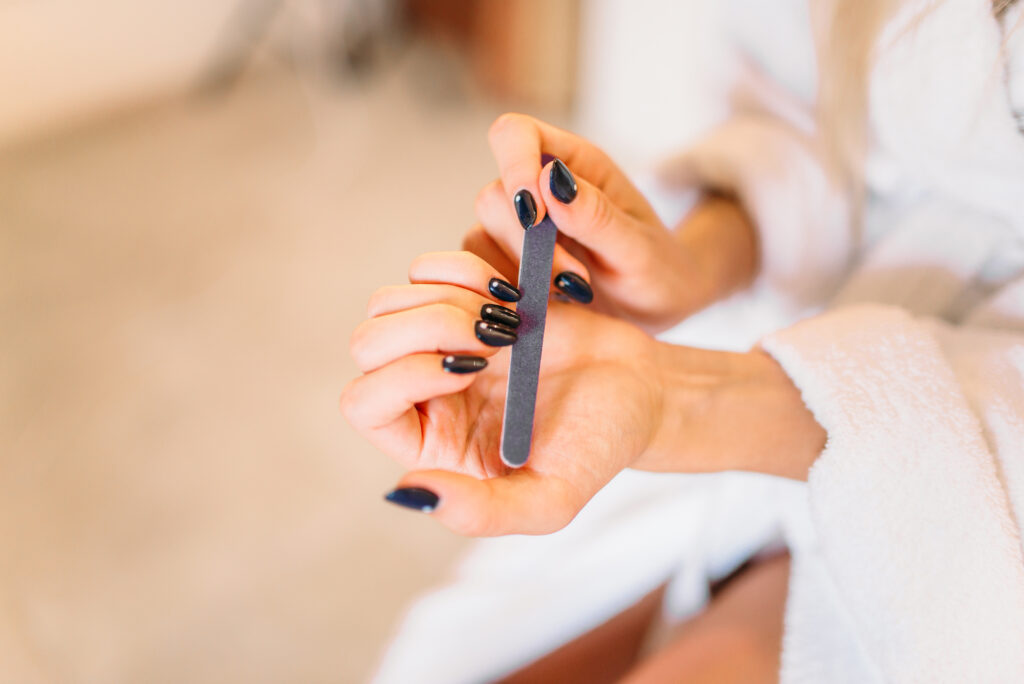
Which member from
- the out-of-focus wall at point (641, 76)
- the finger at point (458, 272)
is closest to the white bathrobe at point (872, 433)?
the finger at point (458, 272)

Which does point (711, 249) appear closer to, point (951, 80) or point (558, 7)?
point (951, 80)

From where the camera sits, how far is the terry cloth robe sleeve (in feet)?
1.34

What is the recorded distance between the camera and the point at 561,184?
41 cm

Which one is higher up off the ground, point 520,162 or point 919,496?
point 520,162

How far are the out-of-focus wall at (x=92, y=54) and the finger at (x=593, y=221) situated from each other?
1.84 metres

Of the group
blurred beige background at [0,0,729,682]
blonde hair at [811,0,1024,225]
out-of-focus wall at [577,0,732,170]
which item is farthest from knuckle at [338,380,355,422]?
out-of-focus wall at [577,0,732,170]

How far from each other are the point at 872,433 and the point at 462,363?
0.26 meters

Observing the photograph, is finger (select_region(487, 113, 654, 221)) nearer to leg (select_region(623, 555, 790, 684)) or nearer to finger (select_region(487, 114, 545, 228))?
finger (select_region(487, 114, 545, 228))

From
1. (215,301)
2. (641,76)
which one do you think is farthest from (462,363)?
(641,76)

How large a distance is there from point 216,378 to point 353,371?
0.82ft

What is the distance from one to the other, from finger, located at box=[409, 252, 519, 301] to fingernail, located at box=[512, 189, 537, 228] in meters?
0.04

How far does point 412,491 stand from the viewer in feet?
1.11

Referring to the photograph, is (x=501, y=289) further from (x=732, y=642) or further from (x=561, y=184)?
(x=732, y=642)

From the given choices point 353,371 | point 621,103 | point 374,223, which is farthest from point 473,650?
point 621,103
